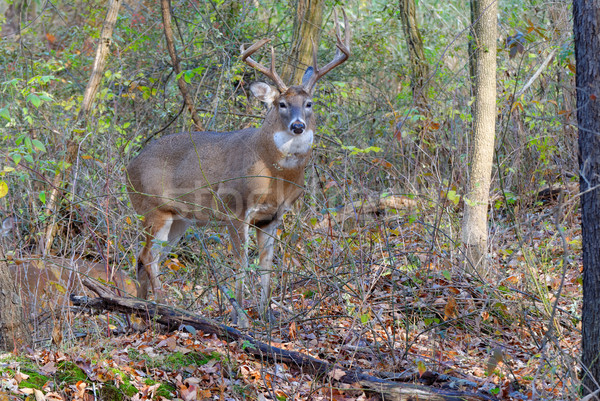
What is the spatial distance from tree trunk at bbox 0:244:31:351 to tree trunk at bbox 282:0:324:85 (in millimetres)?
4877

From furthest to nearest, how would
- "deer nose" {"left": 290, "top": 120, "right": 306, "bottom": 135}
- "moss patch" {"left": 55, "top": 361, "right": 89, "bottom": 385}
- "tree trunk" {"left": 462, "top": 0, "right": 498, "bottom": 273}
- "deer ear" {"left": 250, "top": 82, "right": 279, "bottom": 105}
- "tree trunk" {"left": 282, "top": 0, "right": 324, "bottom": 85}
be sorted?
"tree trunk" {"left": 282, "top": 0, "right": 324, "bottom": 85} → "deer ear" {"left": 250, "top": 82, "right": 279, "bottom": 105} → "deer nose" {"left": 290, "top": 120, "right": 306, "bottom": 135} → "tree trunk" {"left": 462, "top": 0, "right": 498, "bottom": 273} → "moss patch" {"left": 55, "top": 361, "right": 89, "bottom": 385}

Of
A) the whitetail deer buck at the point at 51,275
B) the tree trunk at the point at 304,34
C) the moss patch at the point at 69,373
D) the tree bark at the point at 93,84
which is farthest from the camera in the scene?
the tree trunk at the point at 304,34

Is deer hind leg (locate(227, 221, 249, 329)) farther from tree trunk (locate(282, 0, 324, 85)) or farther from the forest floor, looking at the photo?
tree trunk (locate(282, 0, 324, 85))

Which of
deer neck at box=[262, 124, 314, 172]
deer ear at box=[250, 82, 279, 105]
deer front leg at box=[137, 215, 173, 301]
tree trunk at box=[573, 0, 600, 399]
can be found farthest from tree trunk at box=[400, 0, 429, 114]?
tree trunk at box=[573, 0, 600, 399]

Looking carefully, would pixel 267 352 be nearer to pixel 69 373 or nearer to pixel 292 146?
pixel 69 373

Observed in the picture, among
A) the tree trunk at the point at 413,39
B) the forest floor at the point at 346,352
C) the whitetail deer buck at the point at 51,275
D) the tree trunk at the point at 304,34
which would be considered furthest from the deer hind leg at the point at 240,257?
the tree trunk at the point at 413,39

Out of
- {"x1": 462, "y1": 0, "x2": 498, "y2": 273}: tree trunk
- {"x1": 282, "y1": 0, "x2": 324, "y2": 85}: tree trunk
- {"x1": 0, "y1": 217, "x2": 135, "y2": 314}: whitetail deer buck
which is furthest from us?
{"x1": 282, "y1": 0, "x2": 324, "y2": 85}: tree trunk

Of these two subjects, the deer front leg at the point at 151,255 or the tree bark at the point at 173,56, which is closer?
the deer front leg at the point at 151,255

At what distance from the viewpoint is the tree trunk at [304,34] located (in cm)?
816

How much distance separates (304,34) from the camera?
8.24m

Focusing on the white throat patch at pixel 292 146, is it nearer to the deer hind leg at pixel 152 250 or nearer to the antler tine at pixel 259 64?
the antler tine at pixel 259 64

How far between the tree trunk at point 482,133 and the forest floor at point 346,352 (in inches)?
16.5

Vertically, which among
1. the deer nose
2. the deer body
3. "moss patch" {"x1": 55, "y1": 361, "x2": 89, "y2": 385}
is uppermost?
the deer nose

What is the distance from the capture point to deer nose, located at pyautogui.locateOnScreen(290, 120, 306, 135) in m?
6.40
